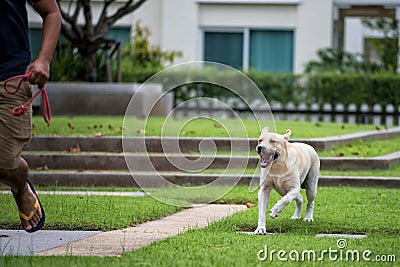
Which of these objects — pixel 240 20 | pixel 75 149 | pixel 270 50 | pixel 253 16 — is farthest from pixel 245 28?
pixel 75 149

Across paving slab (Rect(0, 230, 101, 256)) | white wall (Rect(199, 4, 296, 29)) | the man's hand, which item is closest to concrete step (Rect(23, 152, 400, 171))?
paving slab (Rect(0, 230, 101, 256))

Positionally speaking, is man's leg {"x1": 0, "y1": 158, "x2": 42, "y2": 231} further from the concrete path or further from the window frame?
the window frame

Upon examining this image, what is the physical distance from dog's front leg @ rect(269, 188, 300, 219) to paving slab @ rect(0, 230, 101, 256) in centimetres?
154

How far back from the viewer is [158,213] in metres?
9.16

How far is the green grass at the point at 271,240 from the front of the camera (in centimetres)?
609

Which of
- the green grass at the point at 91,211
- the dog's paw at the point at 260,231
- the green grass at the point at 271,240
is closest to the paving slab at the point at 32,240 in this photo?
the green grass at the point at 91,211

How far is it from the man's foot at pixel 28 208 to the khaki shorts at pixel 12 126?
1.58ft

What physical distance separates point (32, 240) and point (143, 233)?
1037mm

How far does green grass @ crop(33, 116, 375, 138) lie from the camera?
40.4 ft

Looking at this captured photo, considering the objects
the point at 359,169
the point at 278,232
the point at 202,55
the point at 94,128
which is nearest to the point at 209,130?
the point at 94,128

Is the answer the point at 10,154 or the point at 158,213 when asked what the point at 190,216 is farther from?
the point at 10,154

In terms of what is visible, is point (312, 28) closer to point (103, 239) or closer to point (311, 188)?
point (311, 188)

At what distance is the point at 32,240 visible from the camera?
23.7ft

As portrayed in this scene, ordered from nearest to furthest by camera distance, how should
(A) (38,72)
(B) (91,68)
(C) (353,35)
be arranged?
(A) (38,72)
(B) (91,68)
(C) (353,35)
